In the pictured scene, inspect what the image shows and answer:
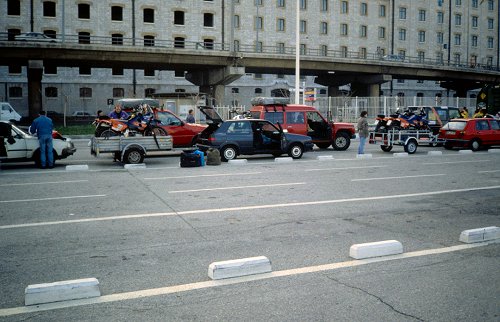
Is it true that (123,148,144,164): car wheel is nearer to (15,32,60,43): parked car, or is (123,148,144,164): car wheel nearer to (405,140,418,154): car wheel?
(405,140,418,154): car wheel

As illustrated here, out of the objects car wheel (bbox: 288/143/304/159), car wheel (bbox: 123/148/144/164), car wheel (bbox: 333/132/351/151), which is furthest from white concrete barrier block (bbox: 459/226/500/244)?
car wheel (bbox: 333/132/351/151)

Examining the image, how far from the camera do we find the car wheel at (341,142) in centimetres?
2475

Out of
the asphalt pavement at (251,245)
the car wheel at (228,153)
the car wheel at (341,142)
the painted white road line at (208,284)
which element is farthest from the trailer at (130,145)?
the painted white road line at (208,284)

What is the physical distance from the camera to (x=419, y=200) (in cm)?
1115

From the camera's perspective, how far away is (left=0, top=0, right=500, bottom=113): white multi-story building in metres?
60.6

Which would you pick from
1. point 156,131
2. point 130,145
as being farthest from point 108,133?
point 130,145

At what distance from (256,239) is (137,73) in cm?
6051

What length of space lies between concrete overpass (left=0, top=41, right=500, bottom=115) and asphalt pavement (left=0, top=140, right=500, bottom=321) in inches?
1329

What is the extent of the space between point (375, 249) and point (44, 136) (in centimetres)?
1318

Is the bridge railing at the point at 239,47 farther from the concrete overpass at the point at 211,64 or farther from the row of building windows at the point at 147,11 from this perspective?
the row of building windows at the point at 147,11

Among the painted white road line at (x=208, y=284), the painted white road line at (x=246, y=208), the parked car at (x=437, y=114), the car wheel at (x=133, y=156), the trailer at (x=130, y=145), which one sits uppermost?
the parked car at (x=437, y=114)

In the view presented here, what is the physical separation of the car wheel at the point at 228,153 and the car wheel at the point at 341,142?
6.84 metres

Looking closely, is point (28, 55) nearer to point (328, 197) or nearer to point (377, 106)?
point (377, 106)

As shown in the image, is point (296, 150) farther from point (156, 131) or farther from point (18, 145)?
point (18, 145)
